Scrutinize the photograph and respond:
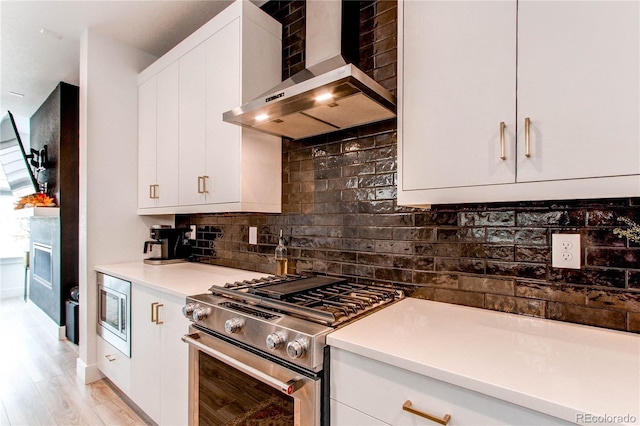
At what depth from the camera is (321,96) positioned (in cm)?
135

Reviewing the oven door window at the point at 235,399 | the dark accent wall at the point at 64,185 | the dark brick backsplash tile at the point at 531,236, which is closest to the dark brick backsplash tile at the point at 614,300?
the dark brick backsplash tile at the point at 531,236

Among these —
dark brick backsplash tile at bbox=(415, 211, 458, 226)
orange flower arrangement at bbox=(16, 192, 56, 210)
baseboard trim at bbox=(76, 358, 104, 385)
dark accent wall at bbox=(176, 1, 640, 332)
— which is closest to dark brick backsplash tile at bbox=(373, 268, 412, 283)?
dark accent wall at bbox=(176, 1, 640, 332)

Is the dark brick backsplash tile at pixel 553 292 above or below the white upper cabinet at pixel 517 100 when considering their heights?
below

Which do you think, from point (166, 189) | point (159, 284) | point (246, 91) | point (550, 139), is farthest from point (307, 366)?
point (166, 189)

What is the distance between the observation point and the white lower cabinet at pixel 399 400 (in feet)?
2.44

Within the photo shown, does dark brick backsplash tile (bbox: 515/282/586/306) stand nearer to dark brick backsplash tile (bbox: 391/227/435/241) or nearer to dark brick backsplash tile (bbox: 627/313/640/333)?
dark brick backsplash tile (bbox: 627/313/640/333)

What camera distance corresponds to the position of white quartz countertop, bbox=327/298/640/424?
0.67 m

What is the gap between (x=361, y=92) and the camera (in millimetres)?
1295

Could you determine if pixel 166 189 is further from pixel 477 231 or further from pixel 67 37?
pixel 477 231

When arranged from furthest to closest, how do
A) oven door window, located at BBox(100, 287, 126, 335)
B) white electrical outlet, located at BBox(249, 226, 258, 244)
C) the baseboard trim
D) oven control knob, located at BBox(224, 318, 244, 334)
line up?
the baseboard trim → white electrical outlet, located at BBox(249, 226, 258, 244) → oven door window, located at BBox(100, 287, 126, 335) → oven control knob, located at BBox(224, 318, 244, 334)

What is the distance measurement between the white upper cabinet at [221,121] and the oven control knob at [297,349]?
1.01m

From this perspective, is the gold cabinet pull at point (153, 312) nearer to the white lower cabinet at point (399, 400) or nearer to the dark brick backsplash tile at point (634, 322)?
the white lower cabinet at point (399, 400)

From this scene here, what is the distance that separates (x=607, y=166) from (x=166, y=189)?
2.52m

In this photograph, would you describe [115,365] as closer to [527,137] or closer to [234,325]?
[234,325]
